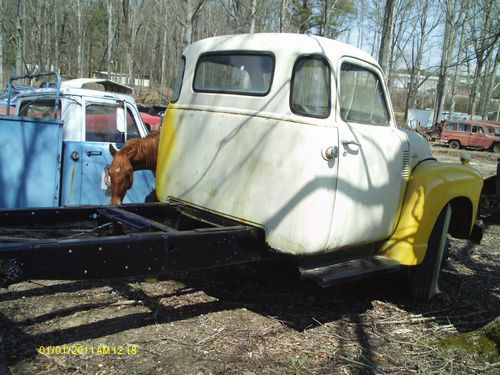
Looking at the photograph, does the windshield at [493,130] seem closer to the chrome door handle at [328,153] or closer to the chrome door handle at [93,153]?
the chrome door handle at [93,153]

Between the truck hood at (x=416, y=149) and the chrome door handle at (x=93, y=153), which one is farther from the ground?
the truck hood at (x=416, y=149)

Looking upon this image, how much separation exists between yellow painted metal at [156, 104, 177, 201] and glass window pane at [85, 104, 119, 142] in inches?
98.3

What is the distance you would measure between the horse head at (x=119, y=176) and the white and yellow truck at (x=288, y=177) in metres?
0.73

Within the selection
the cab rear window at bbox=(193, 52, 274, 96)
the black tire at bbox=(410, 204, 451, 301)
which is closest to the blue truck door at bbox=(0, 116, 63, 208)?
the cab rear window at bbox=(193, 52, 274, 96)

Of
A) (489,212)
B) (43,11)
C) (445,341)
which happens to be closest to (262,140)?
(445,341)

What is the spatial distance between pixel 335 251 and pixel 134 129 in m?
4.27

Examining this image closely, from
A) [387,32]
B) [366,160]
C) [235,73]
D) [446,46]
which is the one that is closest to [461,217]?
[366,160]

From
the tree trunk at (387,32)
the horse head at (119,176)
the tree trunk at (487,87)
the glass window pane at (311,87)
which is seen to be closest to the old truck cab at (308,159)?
the glass window pane at (311,87)

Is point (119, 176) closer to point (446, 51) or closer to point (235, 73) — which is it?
point (235, 73)

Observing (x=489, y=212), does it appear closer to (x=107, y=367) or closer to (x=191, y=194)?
(x=191, y=194)

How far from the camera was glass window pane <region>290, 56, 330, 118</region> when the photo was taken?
3785mm

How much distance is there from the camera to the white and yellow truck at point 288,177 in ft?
11.8

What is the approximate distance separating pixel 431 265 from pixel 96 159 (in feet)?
14.3

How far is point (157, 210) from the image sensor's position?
4.40m
